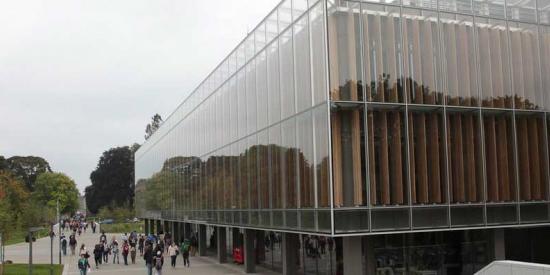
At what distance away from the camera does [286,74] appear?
24.0 meters

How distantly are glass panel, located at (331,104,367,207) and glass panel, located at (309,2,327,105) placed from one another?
899 mm

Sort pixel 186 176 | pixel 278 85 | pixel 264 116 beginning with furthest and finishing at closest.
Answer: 1. pixel 186 176
2. pixel 264 116
3. pixel 278 85

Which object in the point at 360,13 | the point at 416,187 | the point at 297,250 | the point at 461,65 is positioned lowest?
the point at 297,250

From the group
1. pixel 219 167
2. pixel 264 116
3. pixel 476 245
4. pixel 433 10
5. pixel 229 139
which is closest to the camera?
pixel 433 10

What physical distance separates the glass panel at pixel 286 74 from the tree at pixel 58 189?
124 meters

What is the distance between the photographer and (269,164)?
26.0 metres

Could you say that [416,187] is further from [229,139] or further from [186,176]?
[186,176]

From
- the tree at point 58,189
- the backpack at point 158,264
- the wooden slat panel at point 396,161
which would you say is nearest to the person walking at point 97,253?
the backpack at point 158,264

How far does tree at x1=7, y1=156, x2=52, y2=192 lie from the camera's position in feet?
520

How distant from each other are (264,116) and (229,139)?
6.64m

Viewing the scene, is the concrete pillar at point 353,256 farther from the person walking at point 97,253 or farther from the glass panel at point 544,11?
the person walking at point 97,253

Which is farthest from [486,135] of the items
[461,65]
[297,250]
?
[297,250]

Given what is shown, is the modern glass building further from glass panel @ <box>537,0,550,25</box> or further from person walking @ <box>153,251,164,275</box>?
person walking @ <box>153,251,164,275</box>

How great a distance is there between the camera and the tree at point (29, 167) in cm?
15850
